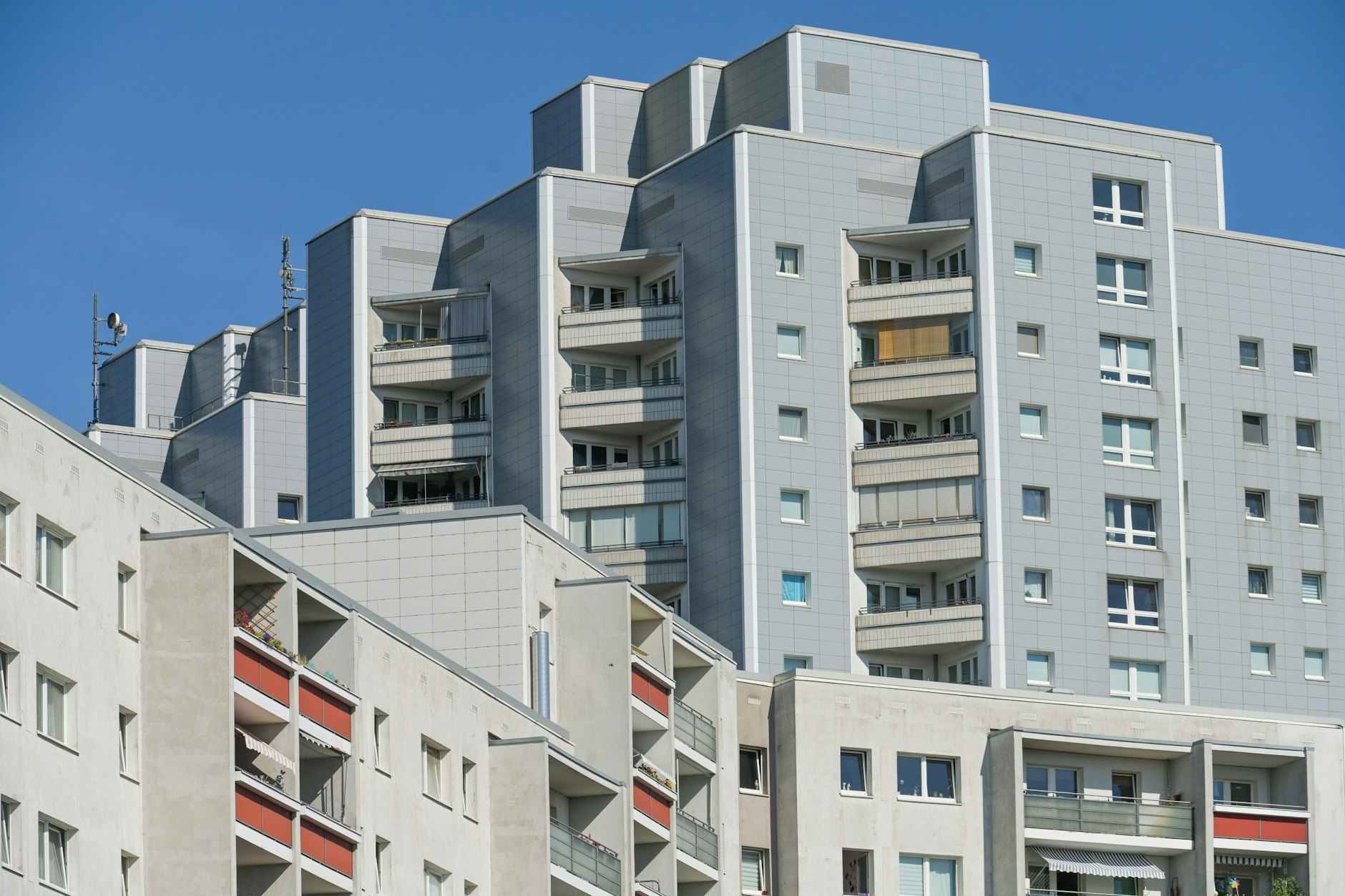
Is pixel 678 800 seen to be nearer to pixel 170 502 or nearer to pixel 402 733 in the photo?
pixel 402 733

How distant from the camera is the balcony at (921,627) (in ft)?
342

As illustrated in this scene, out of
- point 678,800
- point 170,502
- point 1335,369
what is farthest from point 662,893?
point 1335,369

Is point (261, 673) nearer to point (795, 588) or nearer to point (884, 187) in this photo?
point (795, 588)

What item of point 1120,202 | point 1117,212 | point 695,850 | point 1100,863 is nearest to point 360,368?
point 1117,212

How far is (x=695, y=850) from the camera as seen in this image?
7900cm

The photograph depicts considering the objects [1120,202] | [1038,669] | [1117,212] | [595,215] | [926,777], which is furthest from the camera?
[595,215]

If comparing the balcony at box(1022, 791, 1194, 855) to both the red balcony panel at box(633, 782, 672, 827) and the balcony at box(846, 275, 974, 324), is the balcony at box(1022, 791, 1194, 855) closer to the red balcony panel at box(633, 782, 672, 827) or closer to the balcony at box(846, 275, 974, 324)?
the red balcony panel at box(633, 782, 672, 827)

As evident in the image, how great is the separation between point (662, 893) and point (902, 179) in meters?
41.8

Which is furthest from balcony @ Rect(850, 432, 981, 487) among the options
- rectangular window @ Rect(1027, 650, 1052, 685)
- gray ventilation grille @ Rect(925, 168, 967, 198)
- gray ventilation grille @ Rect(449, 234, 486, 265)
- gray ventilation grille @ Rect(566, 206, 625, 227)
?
gray ventilation grille @ Rect(449, 234, 486, 265)

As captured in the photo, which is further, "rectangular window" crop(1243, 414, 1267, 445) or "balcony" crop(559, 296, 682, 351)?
"rectangular window" crop(1243, 414, 1267, 445)

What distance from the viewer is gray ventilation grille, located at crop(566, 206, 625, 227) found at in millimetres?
112812

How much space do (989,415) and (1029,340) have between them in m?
3.41

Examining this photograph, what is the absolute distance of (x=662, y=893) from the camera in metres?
74.9

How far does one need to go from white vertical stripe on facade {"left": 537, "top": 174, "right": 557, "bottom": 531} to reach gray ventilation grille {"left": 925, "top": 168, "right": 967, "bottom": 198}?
13.6 metres
